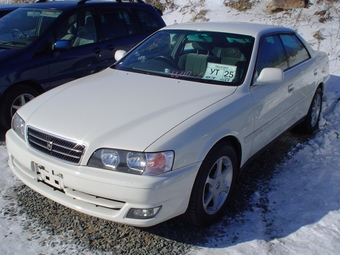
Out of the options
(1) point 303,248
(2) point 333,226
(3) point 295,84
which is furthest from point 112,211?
(3) point 295,84

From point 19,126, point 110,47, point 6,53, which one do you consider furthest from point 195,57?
point 6,53

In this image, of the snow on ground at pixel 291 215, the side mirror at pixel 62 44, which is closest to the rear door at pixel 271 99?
the snow on ground at pixel 291 215

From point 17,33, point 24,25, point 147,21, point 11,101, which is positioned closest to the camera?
point 11,101

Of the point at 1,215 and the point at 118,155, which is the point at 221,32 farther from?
the point at 1,215

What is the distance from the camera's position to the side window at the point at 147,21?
6693 millimetres

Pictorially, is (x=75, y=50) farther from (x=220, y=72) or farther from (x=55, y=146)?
(x=55, y=146)

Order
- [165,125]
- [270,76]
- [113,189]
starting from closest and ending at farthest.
→ [113,189], [165,125], [270,76]

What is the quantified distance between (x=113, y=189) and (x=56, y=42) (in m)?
3.28

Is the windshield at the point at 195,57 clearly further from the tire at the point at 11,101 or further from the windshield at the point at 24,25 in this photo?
the windshield at the point at 24,25

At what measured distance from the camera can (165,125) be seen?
2893 millimetres

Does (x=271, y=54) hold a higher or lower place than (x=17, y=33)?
higher

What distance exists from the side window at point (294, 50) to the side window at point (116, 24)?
2707 millimetres

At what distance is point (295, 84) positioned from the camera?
174 inches

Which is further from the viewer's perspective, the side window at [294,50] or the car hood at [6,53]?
the car hood at [6,53]
